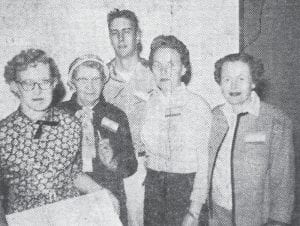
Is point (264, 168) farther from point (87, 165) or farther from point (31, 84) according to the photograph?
point (31, 84)

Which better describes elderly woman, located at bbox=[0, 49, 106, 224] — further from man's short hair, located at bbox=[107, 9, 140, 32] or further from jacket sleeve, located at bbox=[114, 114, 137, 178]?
man's short hair, located at bbox=[107, 9, 140, 32]

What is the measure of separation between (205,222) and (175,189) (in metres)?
0.20

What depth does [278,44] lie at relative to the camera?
1709mm

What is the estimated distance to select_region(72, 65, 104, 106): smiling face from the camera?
4.89 ft

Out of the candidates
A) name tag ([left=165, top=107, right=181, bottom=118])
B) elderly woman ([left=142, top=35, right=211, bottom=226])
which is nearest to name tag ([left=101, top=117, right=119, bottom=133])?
elderly woman ([left=142, top=35, right=211, bottom=226])

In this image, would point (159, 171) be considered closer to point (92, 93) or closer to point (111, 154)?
point (111, 154)

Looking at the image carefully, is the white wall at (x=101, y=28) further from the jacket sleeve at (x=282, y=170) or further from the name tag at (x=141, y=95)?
the jacket sleeve at (x=282, y=170)

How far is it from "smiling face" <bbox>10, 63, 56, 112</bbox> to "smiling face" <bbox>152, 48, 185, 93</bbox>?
1.56ft

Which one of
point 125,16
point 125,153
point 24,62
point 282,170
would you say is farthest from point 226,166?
point 24,62

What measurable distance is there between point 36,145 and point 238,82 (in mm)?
863

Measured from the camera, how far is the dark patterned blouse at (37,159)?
1.25 metres

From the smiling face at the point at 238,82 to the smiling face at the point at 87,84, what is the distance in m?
0.57

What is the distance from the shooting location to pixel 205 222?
1.48 metres

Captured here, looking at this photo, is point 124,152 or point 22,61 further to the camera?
point 124,152
